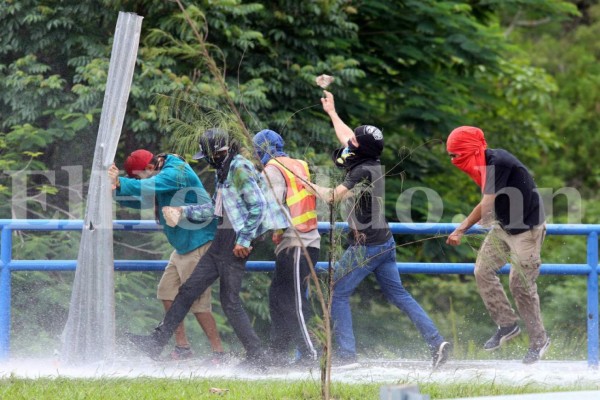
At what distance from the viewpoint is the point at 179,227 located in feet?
26.5

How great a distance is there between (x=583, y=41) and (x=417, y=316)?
63.2 ft

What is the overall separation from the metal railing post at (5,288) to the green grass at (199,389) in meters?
1.14

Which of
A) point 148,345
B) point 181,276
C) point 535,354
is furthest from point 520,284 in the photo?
point 148,345

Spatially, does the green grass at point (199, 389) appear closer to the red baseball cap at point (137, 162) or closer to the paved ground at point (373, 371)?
the paved ground at point (373, 371)

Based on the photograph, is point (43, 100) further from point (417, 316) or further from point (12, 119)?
point (417, 316)

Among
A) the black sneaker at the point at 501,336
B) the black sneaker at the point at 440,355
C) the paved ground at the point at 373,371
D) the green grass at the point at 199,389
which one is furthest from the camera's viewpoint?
the black sneaker at the point at 501,336

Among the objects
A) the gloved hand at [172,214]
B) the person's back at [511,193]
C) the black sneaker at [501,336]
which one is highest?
the person's back at [511,193]

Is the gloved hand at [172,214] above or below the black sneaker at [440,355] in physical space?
above

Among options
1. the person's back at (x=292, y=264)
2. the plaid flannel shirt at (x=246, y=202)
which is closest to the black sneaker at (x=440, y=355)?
the person's back at (x=292, y=264)

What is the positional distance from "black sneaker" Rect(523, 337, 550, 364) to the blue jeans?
66 cm

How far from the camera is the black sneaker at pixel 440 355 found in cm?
779

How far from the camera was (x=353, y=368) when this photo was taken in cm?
780

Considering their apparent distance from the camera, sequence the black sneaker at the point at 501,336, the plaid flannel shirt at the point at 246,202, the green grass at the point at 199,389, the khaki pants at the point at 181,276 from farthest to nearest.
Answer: the khaki pants at the point at 181,276 < the black sneaker at the point at 501,336 < the plaid flannel shirt at the point at 246,202 < the green grass at the point at 199,389

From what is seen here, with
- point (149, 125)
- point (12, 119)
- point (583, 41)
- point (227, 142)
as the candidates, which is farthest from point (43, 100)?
point (583, 41)
